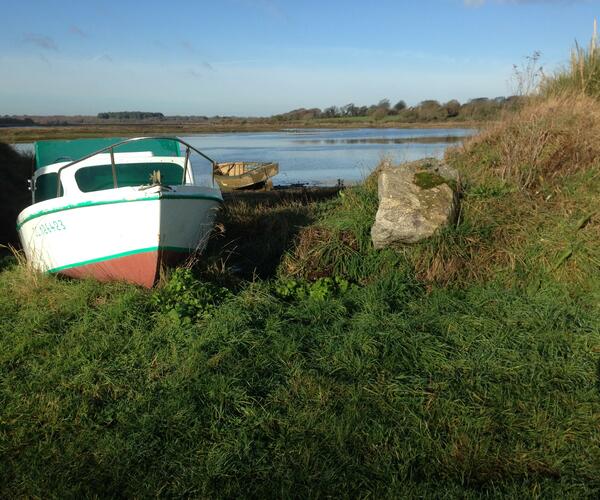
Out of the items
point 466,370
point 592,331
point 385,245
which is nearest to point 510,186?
point 385,245

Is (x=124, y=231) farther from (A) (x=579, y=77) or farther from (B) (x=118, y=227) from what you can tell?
(A) (x=579, y=77)

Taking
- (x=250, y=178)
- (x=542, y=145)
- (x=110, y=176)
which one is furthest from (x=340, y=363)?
(x=250, y=178)

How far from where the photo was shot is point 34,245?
8.04 meters

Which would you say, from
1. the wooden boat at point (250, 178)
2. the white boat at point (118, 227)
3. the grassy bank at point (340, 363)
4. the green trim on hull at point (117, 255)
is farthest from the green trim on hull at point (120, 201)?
the wooden boat at point (250, 178)

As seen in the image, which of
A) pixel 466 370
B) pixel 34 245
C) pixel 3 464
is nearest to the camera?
pixel 3 464

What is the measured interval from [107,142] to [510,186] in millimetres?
6323

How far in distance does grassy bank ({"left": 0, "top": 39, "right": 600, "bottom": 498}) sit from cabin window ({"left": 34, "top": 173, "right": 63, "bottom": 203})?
1.18m

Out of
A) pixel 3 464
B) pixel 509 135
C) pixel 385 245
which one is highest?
pixel 509 135

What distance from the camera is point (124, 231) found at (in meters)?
7.10

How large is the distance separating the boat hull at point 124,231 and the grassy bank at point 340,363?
0.28 m

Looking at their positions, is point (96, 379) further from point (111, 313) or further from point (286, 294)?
point (286, 294)

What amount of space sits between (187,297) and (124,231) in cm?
132

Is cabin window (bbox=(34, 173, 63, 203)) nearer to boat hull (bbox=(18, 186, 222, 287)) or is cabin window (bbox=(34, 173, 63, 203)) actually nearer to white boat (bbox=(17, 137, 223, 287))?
white boat (bbox=(17, 137, 223, 287))

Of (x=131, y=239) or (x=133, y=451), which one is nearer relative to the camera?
(x=133, y=451)
